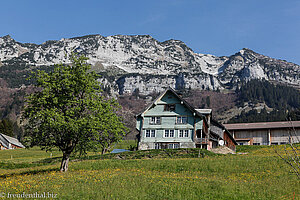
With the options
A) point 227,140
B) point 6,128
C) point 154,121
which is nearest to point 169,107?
point 154,121

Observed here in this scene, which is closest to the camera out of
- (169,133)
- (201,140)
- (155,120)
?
(201,140)

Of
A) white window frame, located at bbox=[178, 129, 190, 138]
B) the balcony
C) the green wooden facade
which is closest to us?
the balcony

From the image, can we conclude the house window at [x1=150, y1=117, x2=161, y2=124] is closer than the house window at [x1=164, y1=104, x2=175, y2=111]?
No

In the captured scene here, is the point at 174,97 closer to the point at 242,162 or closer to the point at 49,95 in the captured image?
the point at 242,162

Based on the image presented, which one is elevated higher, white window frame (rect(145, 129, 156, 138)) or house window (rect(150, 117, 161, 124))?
house window (rect(150, 117, 161, 124))

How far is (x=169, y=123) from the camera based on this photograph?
194 ft

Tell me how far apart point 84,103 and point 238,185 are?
16.4m

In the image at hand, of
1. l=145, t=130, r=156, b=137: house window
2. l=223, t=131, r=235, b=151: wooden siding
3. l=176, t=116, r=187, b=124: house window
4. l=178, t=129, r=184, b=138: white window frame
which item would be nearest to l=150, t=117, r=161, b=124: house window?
l=145, t=130, r=156, b=137: house window

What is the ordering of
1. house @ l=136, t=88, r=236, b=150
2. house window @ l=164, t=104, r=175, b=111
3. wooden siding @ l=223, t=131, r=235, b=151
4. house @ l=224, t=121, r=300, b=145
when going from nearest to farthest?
1. house @ l=136, t=88, r=236, b=150
2. house window @ l=164, t=104, r=175, b=111
3. wooden siding @ l=223, t=131, r=235, b=151
4. house @ l=224, t=121, r=300, b=145

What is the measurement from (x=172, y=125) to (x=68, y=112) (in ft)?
103

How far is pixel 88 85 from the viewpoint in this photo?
3194 centimetres

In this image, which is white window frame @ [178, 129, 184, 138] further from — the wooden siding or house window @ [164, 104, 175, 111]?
the wooden siding

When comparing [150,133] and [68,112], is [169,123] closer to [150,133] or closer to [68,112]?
[150,133]

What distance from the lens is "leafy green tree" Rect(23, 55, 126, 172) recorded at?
98.0 ft
